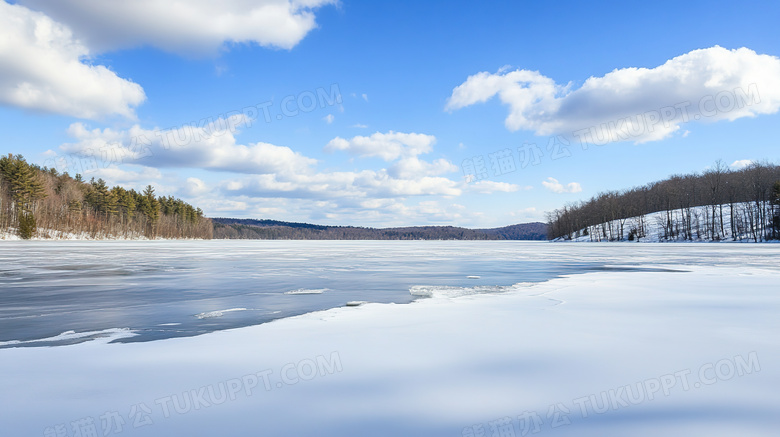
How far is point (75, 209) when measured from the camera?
272 ft

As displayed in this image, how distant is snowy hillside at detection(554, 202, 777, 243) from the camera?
68438 mm

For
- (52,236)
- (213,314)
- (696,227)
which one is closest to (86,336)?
(213,314)

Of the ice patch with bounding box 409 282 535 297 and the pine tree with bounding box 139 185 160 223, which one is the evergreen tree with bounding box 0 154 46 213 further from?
the ice patch with bounding box 409 282 535 297

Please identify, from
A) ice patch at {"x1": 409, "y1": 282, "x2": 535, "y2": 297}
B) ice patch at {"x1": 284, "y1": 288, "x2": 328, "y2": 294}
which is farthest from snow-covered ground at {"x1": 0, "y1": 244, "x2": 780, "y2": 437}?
ice patch at {"x1": 284, "y1": 288, "x2": 328, "y2": 294}

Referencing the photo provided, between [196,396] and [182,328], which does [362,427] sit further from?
[182,328]

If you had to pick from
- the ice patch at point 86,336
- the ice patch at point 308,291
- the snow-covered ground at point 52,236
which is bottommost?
the ice patch at point 308,291

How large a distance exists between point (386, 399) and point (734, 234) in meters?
86.7

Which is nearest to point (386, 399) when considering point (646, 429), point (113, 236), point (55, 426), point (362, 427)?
point (362, 427)

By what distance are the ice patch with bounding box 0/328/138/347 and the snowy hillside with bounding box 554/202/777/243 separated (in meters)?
81.3

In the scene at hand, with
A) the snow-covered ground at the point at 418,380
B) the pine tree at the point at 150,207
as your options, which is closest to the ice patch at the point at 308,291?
the snow-covered ground at the point at 418,380

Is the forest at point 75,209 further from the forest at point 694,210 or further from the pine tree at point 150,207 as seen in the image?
the forest at point 694,210

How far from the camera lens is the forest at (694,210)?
69062 mm

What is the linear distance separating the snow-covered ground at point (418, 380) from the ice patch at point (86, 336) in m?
0.31

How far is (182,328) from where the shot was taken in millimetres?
5035
